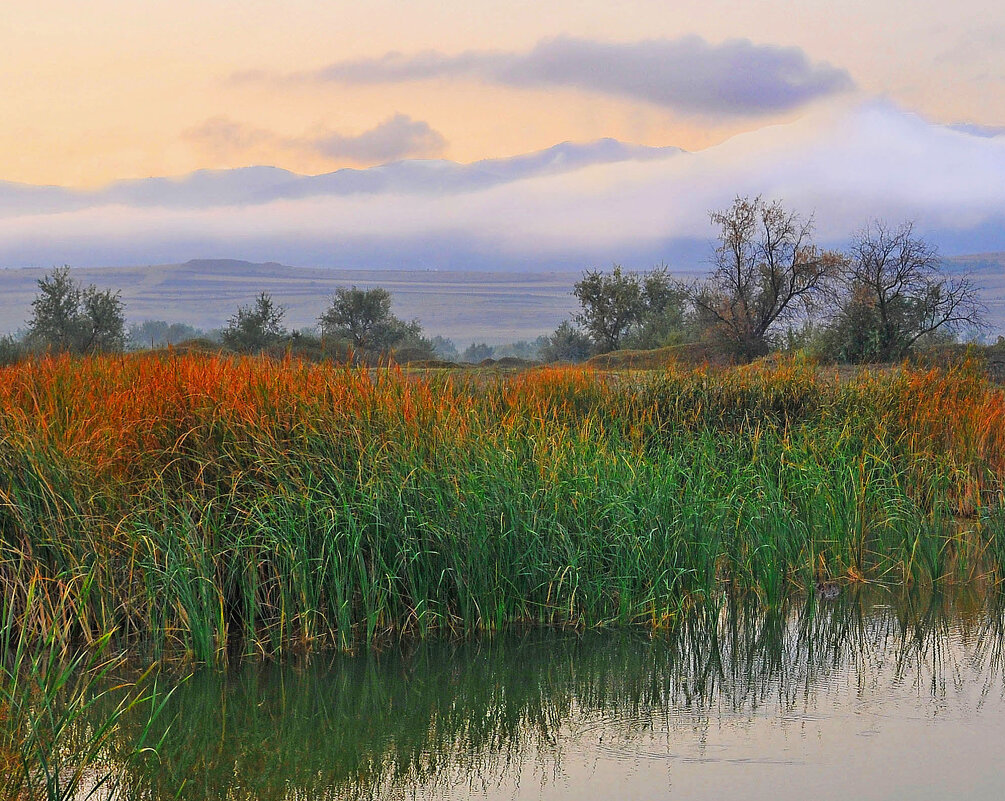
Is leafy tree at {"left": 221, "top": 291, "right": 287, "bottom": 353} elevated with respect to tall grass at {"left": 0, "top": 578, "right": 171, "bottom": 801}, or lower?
elevated

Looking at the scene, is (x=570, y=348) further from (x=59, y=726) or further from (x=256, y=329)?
(x=59, y=726)

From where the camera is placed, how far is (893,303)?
987 inches

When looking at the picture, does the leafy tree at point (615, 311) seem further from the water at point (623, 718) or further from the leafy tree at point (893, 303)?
the water at point (623, 718)

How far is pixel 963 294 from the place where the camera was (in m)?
24.6

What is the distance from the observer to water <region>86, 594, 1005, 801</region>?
4777 millimetres

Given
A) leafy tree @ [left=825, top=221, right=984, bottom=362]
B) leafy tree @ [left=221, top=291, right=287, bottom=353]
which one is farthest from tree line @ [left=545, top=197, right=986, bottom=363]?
leafy tree @ [left=221, top=291, right=287, bottom=353]

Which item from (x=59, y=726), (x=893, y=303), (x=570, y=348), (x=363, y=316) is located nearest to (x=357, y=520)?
(x=59, y=726)

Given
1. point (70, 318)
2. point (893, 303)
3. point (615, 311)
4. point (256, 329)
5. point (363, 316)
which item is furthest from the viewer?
point (363, 316)

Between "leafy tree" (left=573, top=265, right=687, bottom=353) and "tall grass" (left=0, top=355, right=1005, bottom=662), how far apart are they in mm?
28942

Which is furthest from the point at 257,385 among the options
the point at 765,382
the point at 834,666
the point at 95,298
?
the point at 95,298

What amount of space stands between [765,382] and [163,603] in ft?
27.8

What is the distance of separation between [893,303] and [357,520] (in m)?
20.8

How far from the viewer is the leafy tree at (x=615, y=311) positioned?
3853 centimetres

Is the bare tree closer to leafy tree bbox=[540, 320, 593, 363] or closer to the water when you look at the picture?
leafy tree bbox=[540, 320, 593, 363]
